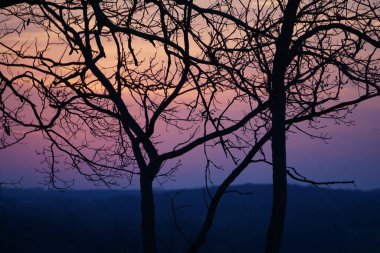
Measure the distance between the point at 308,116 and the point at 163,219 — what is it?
75.5 metres

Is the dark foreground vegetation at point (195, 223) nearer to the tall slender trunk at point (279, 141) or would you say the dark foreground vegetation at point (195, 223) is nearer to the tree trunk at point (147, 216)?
the tree trunk at point (147, 216)

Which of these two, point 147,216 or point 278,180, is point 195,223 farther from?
point 278,180

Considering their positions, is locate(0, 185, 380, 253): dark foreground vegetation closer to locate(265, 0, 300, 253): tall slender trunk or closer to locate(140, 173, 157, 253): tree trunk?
locate(140, 173, 157, 253): tree trunk

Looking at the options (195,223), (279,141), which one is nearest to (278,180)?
(279,141)

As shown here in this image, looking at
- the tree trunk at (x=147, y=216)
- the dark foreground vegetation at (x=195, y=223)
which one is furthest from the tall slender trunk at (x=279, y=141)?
the dark foreground vegetation at (x=195, y=223)

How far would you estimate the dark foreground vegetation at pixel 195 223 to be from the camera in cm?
6706

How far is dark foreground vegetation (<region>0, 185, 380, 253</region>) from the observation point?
67.1 metres

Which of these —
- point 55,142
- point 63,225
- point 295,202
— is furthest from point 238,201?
point 55,142

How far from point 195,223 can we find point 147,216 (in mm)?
63856

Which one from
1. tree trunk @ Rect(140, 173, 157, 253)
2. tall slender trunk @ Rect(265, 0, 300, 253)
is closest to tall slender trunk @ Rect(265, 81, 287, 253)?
tall slender trunk @ Rect(265, 0, 300, 253)

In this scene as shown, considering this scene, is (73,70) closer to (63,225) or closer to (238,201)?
(63,225)

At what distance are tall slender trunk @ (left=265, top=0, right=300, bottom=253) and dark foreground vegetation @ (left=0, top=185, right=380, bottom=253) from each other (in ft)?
176

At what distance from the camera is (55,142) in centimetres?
670

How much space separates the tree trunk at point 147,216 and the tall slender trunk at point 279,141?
4.44ft
